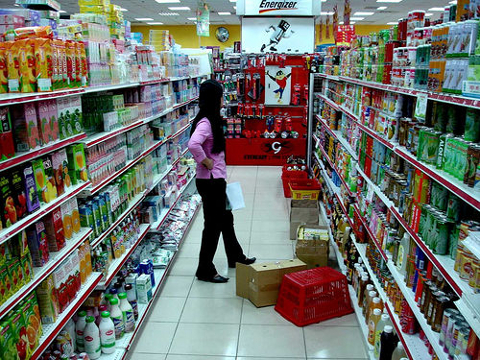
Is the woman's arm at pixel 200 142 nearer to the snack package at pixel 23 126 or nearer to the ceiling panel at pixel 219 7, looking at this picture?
the snack package at pixel 23 126

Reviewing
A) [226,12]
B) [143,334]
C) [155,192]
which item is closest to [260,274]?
[143,334]

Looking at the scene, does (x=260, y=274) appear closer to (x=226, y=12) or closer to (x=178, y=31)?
(x=226, y=12)

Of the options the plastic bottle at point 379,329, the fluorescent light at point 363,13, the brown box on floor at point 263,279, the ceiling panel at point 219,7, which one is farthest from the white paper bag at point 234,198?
the fluorescent light at point 363,13

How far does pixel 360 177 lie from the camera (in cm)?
428

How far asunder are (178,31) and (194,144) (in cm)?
2372

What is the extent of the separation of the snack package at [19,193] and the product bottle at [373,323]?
2.45 metres

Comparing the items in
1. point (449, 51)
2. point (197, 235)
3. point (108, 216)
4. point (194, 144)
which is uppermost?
point (449, 51)

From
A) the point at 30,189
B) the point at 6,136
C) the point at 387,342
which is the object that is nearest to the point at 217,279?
the point at 387,342

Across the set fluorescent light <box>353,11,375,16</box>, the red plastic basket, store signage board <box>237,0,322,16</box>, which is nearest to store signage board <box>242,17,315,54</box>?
store signage board <box>237,0,322,16</box>

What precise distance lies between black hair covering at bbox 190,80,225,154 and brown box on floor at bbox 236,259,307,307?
1211 mm

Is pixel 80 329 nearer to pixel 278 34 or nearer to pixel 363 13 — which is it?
pixel 278 34

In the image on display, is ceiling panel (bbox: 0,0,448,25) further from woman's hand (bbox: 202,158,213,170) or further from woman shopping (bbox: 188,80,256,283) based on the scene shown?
woman's hand (bbox: 202,158,213,170)

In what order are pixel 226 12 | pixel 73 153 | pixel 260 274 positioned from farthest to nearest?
pixel 226 12 < pixel 260 274 < pixel 73 153

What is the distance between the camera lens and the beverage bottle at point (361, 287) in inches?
147
